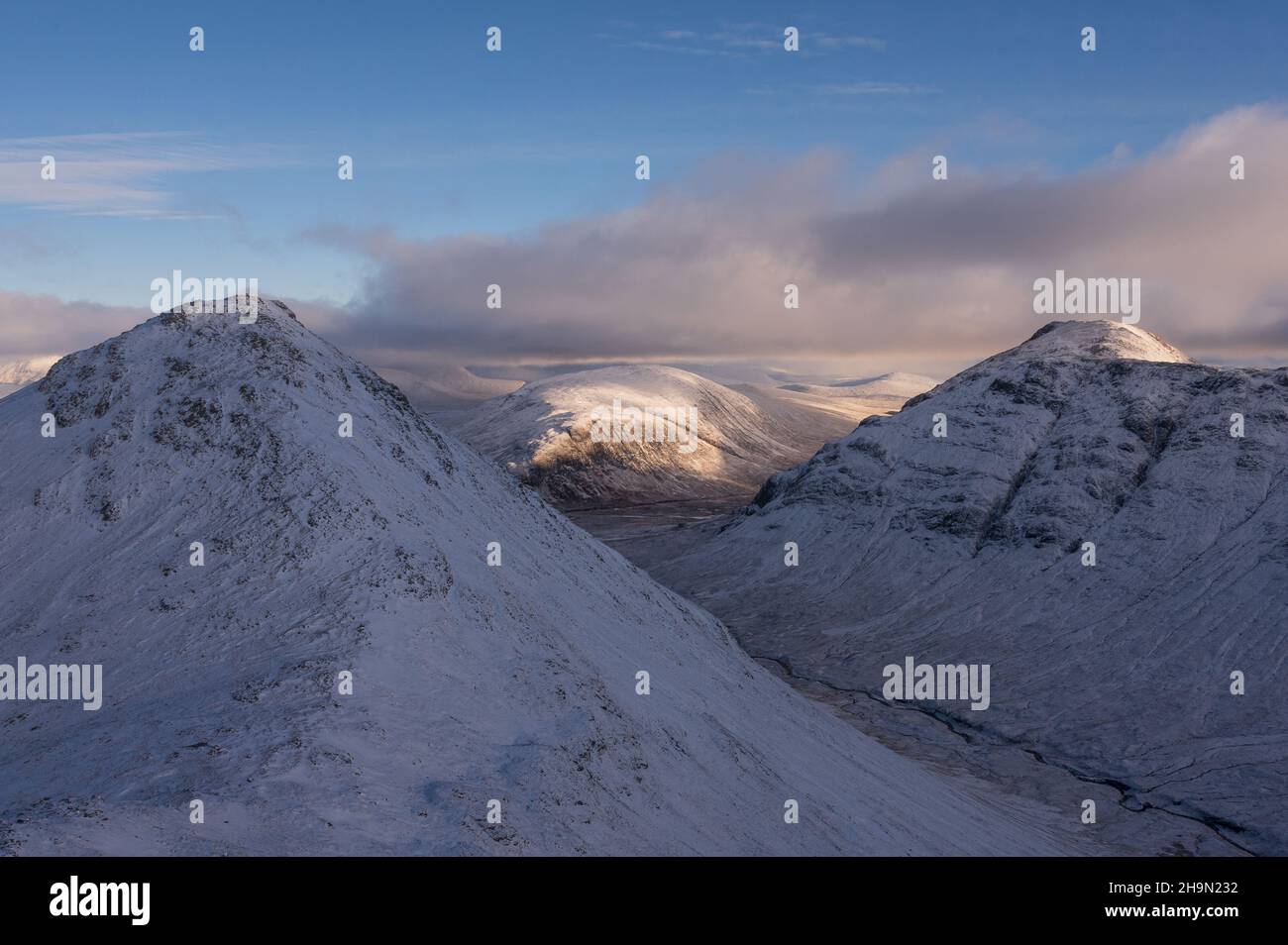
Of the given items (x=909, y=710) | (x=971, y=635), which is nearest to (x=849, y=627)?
(x=971, y=635)

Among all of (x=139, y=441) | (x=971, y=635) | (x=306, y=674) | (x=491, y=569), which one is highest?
(x=139, y=441)

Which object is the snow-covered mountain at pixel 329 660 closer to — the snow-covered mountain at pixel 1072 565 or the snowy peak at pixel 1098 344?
the snow-covered mountain at pixel 1072 565

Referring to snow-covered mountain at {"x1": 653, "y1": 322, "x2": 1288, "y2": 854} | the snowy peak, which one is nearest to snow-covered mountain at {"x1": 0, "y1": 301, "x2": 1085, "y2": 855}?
snow-covered mountain at {"x1": 653, "y1": 322, "x2": 1288, "y2": 854}

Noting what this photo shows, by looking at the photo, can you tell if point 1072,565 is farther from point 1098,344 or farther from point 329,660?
point 329,660

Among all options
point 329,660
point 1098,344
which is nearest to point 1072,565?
point 1098,344

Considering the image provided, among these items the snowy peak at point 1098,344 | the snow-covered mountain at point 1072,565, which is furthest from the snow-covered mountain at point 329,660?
the snowy peak at point 1098,344

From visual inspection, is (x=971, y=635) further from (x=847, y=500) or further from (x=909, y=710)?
(x=847, y=500)
